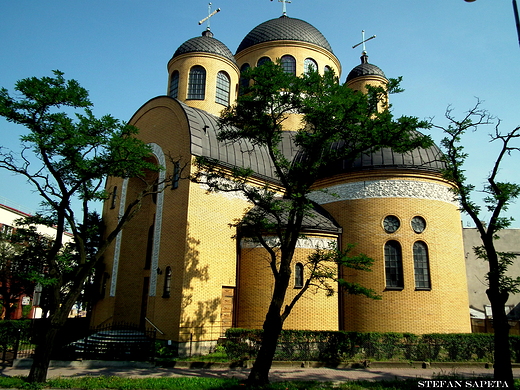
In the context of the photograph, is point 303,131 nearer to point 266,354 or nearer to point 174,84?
point 266,354

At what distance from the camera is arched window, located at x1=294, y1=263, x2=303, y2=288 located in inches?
582

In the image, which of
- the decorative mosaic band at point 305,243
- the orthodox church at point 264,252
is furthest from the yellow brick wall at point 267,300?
the decorative mosaic band at point 305,243

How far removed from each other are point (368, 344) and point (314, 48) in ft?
55.7

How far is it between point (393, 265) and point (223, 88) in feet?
39.7

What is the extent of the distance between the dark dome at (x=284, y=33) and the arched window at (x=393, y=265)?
13.8m

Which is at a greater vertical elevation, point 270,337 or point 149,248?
point 149,248

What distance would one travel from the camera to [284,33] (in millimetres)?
23828

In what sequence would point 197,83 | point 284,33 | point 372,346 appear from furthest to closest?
point 284,33 → point 197,83 → point 372,346

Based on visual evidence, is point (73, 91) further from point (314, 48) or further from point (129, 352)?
point (314, 48)

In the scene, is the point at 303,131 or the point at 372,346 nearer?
the point at 303,131

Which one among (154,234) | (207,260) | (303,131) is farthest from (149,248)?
(303,131)

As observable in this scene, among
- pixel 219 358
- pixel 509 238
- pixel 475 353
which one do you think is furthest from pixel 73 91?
pixel 509 238

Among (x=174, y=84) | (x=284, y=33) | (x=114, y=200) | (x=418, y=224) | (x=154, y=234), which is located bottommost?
(x=154, y=234)

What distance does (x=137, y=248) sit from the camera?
Answer: 715 inches
